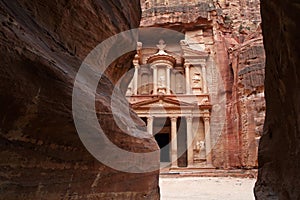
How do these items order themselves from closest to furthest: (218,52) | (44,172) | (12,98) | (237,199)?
(12,98) < (44,172) < (237,199) < (218,52)

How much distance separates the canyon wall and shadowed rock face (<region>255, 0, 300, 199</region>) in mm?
13814

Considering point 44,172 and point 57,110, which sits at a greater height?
point 57,110

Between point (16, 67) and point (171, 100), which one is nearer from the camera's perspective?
point (16, 67)

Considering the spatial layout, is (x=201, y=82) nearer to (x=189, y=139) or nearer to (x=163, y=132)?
(x=163, y=132)

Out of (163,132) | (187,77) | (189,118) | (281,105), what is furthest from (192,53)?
(281,105)

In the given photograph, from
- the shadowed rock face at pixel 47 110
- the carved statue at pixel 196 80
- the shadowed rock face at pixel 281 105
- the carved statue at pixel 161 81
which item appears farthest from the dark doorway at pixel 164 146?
the shadowed rock face at pixel 281 105

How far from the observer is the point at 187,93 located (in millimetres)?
24156

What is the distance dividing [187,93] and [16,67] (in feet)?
74.4

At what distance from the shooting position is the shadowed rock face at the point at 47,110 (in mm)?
1897

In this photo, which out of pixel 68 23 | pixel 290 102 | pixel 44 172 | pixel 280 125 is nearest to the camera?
pixel 290 102

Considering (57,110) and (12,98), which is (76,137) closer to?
(57,110)

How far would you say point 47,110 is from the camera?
7.02 ft

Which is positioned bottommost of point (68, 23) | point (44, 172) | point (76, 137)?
point (44, 172)

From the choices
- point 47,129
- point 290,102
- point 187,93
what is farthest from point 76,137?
point 187,93
